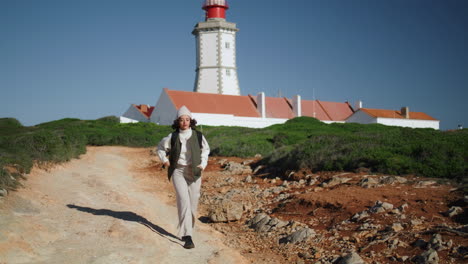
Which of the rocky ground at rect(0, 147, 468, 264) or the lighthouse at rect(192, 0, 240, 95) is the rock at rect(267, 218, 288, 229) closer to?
the rocky ground at rect(0, 147, 468, 264)

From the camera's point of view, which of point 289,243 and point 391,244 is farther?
point 289,243

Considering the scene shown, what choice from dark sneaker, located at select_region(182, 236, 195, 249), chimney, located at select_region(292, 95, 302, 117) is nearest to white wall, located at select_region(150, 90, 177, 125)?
chimney, located at select_region(292, 95, 302, 117)

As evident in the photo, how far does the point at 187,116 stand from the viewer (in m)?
6.61

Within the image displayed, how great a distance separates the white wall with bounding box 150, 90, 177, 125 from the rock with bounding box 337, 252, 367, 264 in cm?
3256

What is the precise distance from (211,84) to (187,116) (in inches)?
1511

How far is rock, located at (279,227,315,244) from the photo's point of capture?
696 cm

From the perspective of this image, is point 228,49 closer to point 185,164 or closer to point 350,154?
point 350,154

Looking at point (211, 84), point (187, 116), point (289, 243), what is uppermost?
point (211, 84)

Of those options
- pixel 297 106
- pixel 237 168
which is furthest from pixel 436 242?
pixel 297 106

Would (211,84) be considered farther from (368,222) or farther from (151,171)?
(368,222)

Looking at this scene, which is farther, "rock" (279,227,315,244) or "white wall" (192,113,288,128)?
"white wall" (192,113,288,128)

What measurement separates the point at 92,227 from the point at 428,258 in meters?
4.80

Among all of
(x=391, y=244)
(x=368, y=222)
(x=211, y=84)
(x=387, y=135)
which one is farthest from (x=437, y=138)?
(x=211, y=84)

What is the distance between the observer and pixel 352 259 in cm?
562
